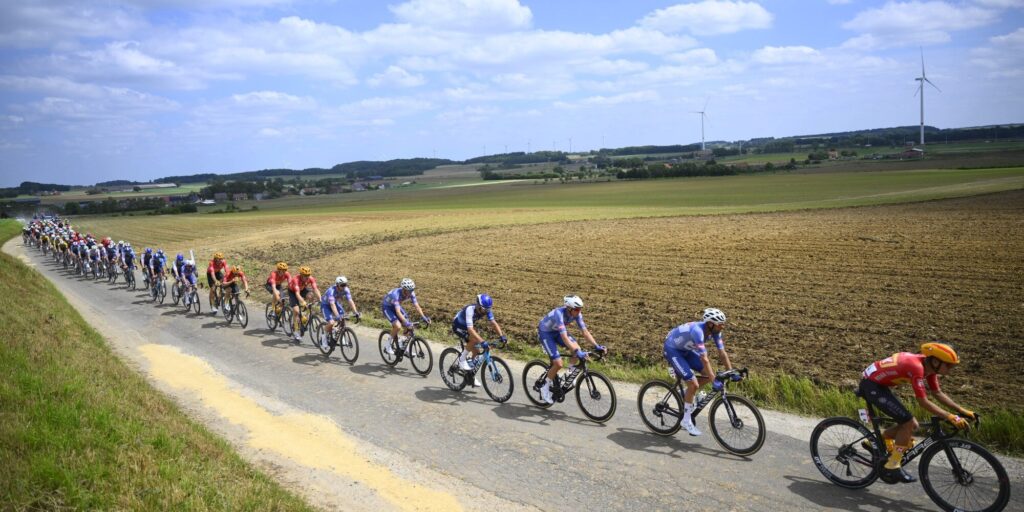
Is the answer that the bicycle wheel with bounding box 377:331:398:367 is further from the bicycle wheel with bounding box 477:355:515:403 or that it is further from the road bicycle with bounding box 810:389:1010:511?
the road bicycle with bounding box 810:389:1010:511

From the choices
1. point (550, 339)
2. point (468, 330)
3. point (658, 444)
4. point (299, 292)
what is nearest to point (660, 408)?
point (658, 444)

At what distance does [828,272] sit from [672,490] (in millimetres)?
16996

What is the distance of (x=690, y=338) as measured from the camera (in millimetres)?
9375

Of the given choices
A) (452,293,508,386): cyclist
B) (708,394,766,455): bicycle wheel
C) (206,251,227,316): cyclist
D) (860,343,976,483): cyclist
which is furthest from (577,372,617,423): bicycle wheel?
(206,251,227,316): cyclist

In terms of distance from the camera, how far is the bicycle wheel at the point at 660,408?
962cm

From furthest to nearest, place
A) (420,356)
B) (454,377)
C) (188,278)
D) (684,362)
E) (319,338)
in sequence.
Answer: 1. (188,278)
2. (319,338)
3. (420,356)
4. (454,377)
5. (684,362)

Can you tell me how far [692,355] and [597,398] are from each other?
182 cm

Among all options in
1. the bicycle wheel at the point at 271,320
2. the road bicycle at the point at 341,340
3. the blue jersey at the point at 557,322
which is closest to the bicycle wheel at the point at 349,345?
the road bicycle at the point at 341,340

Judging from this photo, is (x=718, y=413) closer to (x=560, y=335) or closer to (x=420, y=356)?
(x=560, y=335)

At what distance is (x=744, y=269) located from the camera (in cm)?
2409

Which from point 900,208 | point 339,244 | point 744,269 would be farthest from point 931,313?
point 339,244

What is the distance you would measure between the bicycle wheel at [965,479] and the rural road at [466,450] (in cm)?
26

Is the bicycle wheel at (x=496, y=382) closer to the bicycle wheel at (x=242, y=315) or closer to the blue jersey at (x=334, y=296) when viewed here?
the blue jersey at (x=334, y=296)

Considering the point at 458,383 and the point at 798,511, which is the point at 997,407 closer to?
the point at 798,511
